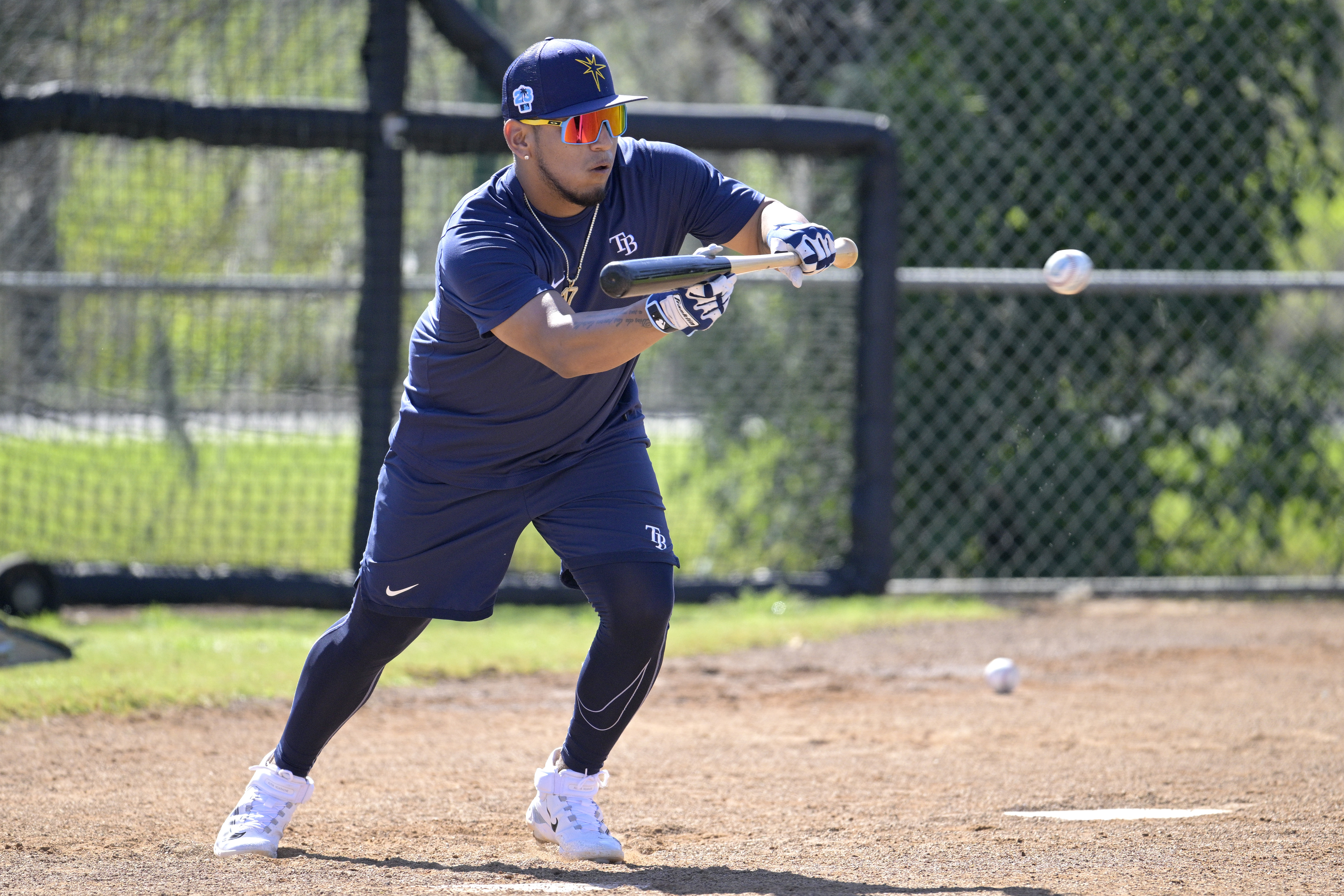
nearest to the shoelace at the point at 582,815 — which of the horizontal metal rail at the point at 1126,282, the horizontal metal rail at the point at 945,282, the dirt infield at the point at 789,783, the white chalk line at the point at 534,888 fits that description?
the dirt infield at the point at 789,783

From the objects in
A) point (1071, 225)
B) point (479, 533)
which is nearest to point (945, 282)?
point (1071, 225)

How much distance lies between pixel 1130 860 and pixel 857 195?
4605 millimetres

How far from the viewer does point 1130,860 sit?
319 centimetres

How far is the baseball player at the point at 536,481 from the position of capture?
3.21m

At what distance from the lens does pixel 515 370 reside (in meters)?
3.28

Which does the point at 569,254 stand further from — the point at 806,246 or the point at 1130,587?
the point at 1130,587

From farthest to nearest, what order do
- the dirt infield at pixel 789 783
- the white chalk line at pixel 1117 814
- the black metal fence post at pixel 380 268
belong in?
1. the black metal fence post at pixel 380 268
2. the white chalk line at pixel 1117 814
3. the dirt infield at pixel 789 783

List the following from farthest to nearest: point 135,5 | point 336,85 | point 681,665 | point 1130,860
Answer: point 336,85
point 135,5
point 681,665
point 1130,860

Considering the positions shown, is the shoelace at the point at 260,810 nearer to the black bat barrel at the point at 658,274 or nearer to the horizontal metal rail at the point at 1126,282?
the black bat barrel at the point at 658,274

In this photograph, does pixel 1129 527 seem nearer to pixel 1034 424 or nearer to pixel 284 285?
pixel 1034 424

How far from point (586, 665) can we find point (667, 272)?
102 centimetres

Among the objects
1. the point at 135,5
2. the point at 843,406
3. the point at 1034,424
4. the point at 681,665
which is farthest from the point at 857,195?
the point at 135,5

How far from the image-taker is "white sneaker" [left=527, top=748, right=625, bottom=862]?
3.25m

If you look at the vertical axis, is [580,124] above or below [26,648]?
above
